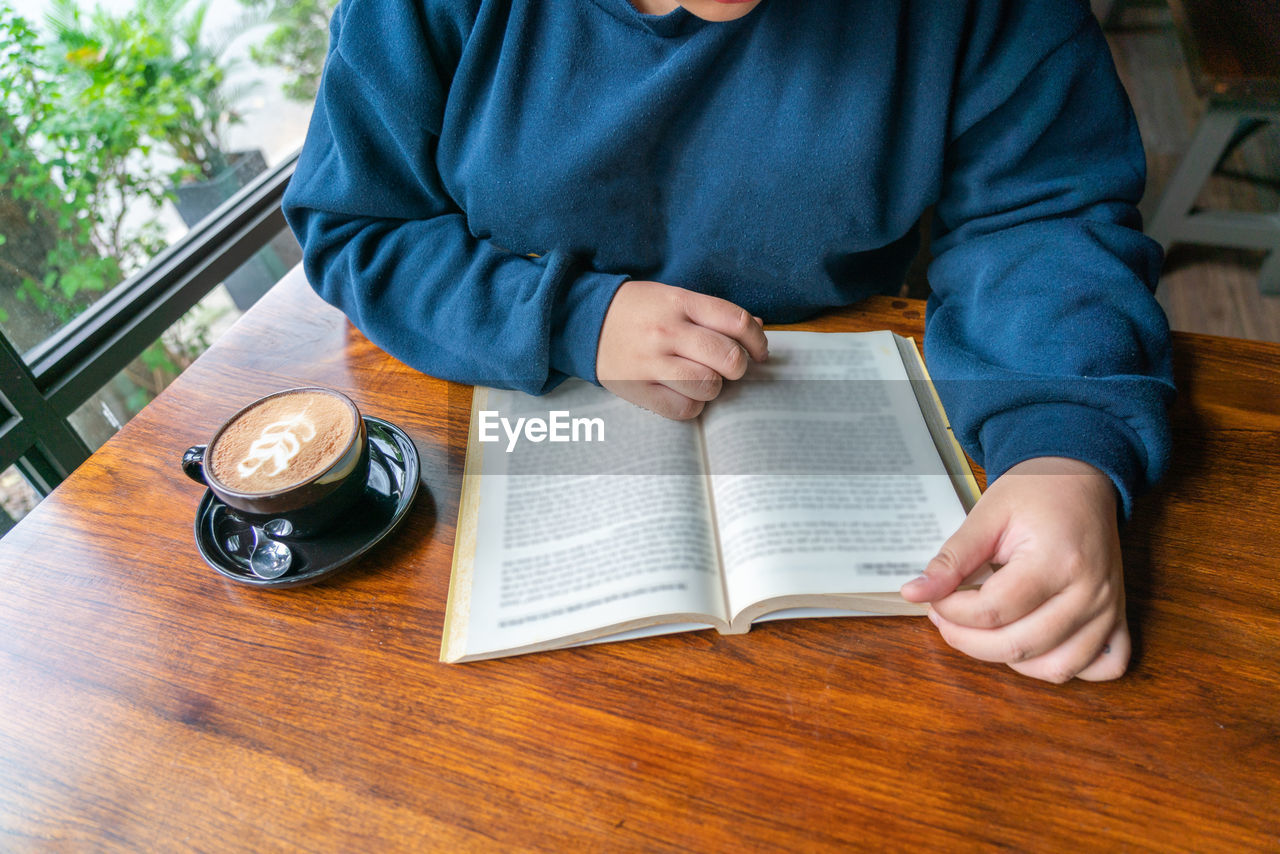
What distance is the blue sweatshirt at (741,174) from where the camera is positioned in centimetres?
56

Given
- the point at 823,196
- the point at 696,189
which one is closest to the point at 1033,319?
the point at 823,196

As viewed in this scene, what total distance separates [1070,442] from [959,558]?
128 millimetres

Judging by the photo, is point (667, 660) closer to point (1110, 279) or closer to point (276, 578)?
point (276, 578)

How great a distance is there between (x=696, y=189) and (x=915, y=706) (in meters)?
0.44

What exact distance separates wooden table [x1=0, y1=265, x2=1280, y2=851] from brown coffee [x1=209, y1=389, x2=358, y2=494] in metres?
0.08

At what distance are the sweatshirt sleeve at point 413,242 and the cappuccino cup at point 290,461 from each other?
0.13m

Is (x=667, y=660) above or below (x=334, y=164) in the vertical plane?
below

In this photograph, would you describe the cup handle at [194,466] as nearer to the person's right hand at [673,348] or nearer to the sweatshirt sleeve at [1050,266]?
the person's right hand at [673,348]

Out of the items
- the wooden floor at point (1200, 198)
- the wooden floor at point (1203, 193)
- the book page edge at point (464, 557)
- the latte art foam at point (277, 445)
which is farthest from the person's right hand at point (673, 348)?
the wooden floor at point (1203, 193)

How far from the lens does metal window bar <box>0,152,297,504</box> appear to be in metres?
0.99

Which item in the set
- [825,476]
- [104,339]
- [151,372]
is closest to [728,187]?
[825,476]

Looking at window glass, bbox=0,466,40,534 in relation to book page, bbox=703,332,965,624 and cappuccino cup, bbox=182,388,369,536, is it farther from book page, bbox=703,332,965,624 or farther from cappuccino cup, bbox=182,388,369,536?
book page, bbox=703,332,965,624

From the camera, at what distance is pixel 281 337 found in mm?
693

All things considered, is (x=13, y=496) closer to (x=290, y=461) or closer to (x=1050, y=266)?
(x=290, y=461)
